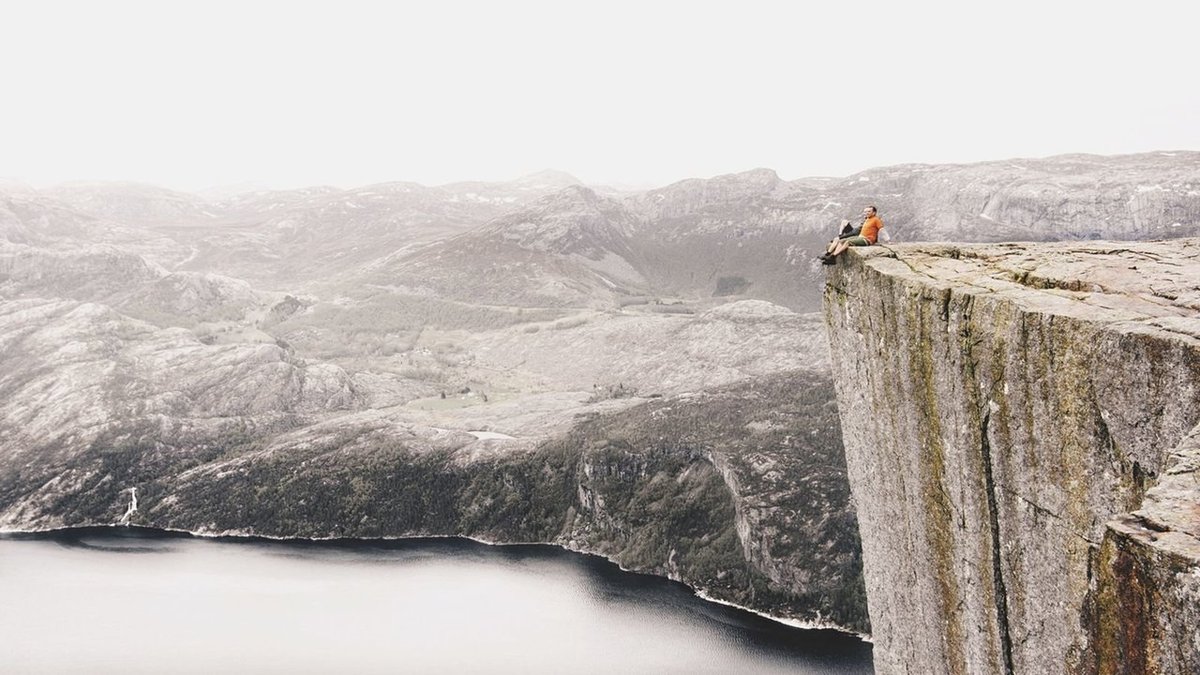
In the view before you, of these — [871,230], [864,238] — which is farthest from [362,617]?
[871,230]

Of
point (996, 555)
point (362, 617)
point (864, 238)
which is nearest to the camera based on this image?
point (996, 555)

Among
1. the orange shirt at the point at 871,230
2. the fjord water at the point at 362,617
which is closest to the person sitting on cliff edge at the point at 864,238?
the orange shirt at the point at 871,230

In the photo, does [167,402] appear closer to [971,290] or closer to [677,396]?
[677,396]

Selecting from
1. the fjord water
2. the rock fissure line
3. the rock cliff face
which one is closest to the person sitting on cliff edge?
the rock cliff face

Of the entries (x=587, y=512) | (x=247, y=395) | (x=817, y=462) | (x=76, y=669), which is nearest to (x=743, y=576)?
(x=817, y=462)

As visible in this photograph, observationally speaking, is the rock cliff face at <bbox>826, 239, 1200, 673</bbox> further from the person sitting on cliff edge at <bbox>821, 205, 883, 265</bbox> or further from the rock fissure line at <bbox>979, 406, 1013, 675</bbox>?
the person sitting on cliff edge at <bbox>821, 205, 883, 265</bbox>

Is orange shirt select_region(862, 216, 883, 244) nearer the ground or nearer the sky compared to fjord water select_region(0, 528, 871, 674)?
nearer the sky

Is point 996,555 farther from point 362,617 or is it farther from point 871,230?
point 362,617
